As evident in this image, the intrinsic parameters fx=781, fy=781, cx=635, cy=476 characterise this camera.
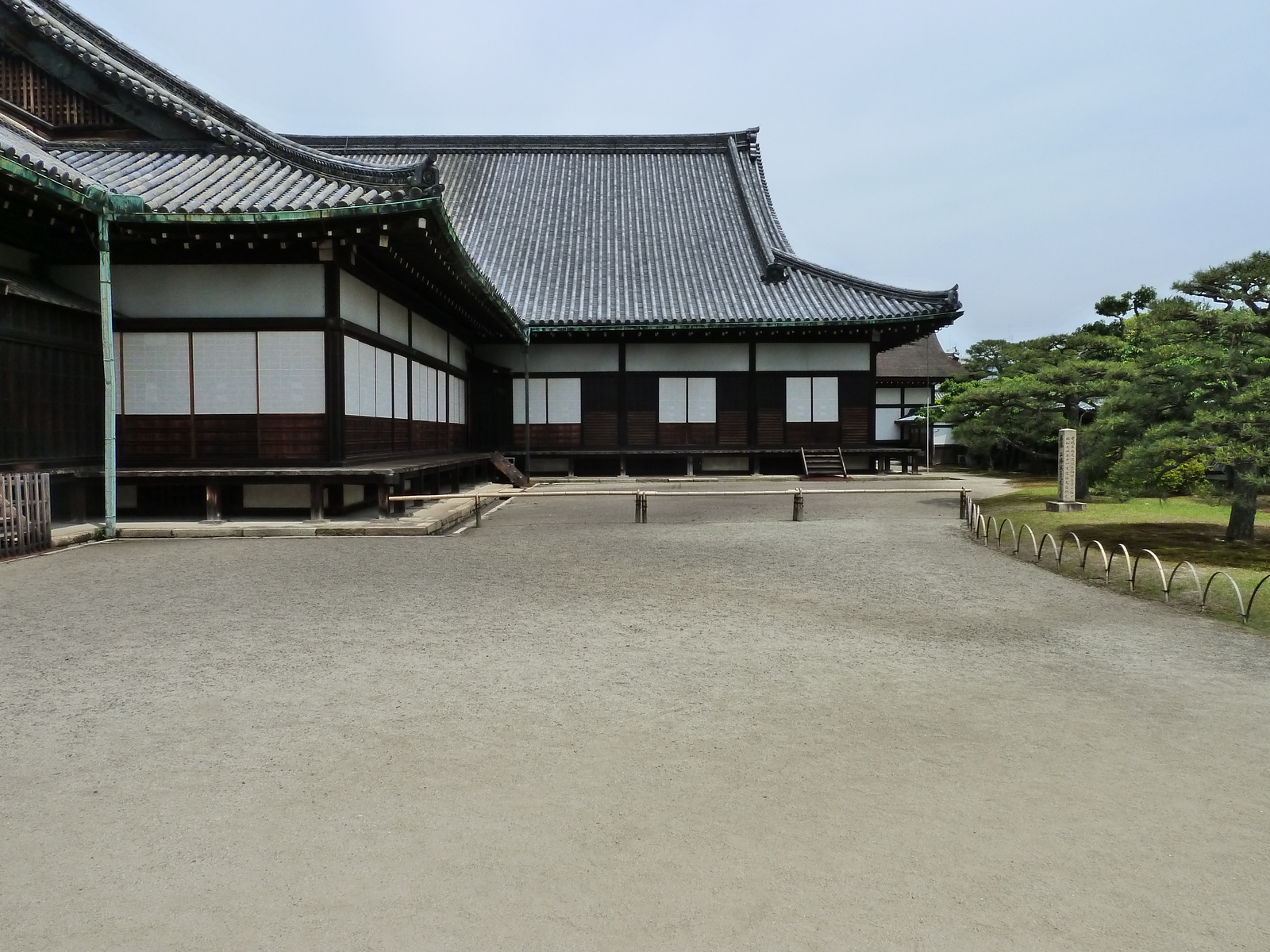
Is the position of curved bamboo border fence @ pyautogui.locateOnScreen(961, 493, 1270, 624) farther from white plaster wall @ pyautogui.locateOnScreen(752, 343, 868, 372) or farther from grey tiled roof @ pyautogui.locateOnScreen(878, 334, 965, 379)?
grey tiled roof @ pyautogui.locateOnScreen(878, 334, 965, 379)

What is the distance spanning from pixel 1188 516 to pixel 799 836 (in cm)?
1366

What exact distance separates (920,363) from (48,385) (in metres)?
33.1

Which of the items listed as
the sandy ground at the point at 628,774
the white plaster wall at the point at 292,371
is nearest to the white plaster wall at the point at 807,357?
the white plaster wall at the point at 292,371

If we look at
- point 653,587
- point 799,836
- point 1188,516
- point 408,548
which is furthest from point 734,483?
point 799,836

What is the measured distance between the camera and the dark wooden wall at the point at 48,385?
952cm

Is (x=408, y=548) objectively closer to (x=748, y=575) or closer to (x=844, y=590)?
(x=748, y=575)

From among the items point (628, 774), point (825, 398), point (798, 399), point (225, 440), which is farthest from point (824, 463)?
point (628, 774)

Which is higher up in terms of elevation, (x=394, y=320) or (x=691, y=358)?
(x=691, y=358)

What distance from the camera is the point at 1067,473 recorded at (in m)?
13.4

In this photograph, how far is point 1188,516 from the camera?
13.2 metres

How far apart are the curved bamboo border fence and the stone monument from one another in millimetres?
1974

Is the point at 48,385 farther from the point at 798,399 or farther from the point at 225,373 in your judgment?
the point at 798,399

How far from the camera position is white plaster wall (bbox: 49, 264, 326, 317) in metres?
11.0

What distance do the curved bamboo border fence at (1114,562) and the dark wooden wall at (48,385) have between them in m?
12.1
